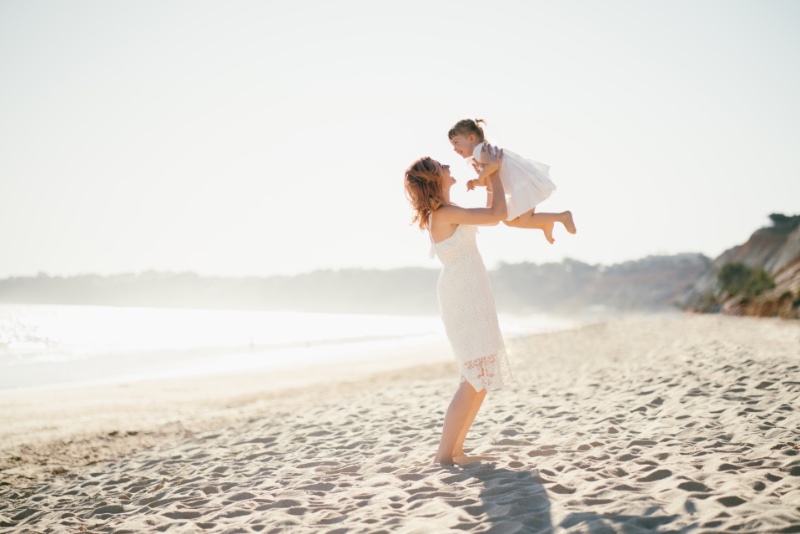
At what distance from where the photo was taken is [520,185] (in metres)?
3.92

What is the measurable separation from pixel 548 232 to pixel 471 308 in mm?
804

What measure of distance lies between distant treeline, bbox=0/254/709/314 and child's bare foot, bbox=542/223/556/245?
89299 mm

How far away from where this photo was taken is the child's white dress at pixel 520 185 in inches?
153

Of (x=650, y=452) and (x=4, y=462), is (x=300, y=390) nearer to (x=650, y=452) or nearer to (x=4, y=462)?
(x=4, y=462)

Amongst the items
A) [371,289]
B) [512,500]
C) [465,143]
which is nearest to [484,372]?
[512,500]

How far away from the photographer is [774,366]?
6.84 m

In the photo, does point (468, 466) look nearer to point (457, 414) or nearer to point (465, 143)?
point (457, 414)

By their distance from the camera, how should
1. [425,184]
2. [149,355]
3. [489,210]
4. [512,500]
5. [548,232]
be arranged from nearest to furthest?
[512,500] < [489,210] < [425,184] < [548,232] < [149,355]

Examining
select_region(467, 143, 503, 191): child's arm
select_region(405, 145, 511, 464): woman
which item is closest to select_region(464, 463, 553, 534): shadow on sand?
select_region(405, 145, 511, 464): woman

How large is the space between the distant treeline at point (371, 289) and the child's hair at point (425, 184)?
89.9m

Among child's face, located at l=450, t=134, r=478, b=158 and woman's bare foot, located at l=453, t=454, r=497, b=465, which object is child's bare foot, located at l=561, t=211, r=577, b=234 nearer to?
child's face, located at l=450, t=134, r=478, b=158

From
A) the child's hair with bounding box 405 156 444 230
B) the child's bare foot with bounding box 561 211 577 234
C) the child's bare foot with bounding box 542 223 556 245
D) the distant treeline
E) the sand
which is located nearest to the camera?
the sand

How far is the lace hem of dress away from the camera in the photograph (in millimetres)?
3900

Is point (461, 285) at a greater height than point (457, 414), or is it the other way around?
point (461, 285)
